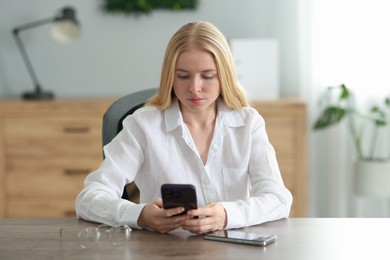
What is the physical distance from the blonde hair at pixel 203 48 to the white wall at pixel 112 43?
8.32 feet

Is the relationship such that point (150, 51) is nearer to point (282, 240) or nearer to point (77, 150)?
point (77, 150)

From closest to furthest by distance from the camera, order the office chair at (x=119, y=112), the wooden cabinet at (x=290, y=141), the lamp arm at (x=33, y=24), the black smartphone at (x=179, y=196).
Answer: the black smartphone at (x=179, y=196)
the office chair at (x=119, y=112)
the wooden cabinet at (x=290, y=141)
the lamp arm at (x=33, y=24)

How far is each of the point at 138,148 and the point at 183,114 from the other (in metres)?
0.17

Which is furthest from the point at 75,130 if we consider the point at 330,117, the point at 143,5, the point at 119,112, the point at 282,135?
the point at 119,112

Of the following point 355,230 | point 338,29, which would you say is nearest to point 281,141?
point 338,29

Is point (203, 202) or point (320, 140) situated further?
point (320, 140)

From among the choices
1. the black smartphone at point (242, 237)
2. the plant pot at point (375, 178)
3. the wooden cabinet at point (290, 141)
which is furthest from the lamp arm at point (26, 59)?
the black smartphone at point (242, 237)

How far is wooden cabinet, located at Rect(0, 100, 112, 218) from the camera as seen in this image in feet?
14.5

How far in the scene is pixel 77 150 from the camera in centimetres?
447

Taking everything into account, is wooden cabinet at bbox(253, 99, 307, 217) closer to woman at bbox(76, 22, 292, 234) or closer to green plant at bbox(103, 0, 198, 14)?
green plant at bbox(103, 0, 198, 14)

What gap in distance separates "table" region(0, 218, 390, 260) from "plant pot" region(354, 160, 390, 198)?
230cm

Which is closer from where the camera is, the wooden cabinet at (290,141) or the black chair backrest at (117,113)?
the black chair backrest at (117,113)

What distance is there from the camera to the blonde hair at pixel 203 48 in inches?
88.9

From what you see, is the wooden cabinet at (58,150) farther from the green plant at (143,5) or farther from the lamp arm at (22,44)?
the green plant at (143,5)
